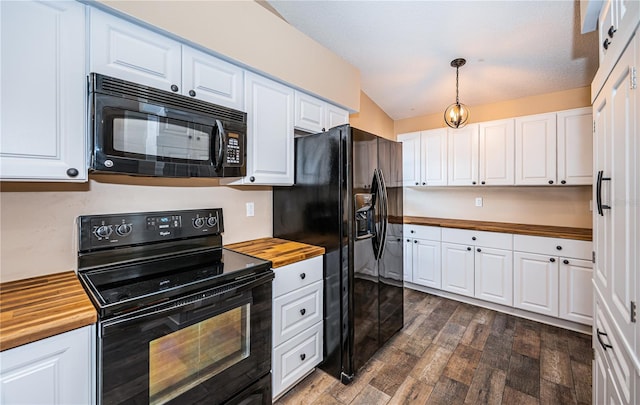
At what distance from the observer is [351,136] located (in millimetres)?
1849

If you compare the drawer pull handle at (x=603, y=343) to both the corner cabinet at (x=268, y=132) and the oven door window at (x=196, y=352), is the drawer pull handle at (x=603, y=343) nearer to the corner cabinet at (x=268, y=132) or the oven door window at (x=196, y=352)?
the oven door window at (x=196, y=352)

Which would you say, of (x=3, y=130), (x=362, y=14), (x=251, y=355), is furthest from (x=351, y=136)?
(x=3, y=130)

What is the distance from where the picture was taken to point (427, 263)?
3381 mm

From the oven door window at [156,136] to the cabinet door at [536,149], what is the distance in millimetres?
3089

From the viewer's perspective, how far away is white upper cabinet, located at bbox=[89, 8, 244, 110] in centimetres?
124

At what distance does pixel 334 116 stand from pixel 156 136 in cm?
155

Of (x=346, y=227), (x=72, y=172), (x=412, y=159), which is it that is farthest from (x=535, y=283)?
(x=72, y=172)

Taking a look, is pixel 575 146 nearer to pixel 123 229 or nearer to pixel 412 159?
pixel 412 159

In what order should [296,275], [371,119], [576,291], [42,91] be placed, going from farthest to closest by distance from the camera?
[371,119]
[576,291]
[296,275]
[42,91]

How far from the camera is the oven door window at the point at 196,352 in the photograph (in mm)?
1144

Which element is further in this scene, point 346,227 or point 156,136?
point 346,227

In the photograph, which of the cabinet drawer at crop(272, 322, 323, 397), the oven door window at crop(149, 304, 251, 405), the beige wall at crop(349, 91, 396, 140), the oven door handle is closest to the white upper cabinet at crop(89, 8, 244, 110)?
the oven door handle

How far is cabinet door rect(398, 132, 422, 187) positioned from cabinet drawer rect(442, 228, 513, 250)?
818 millimetres

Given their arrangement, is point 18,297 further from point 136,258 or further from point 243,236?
point 243,236
